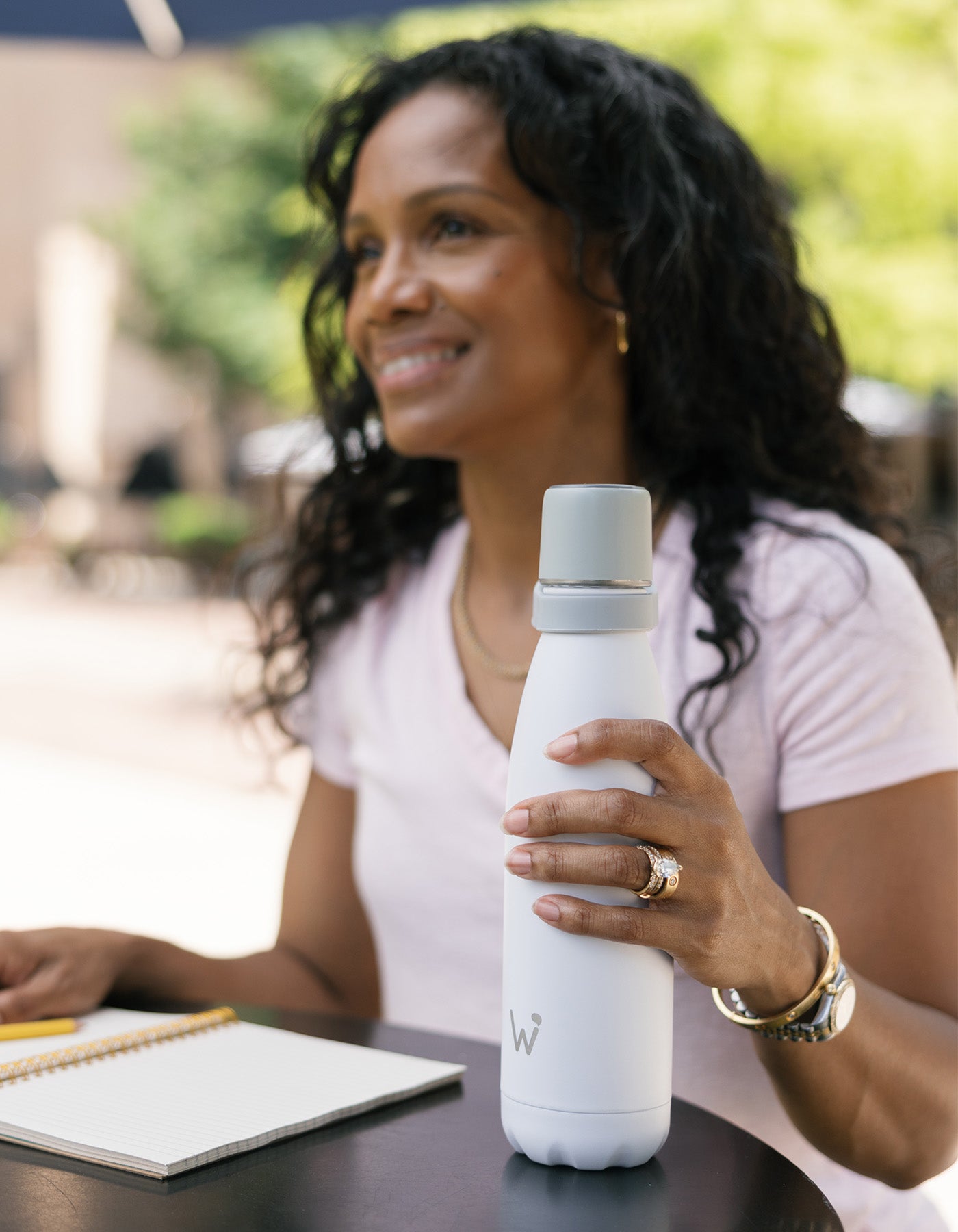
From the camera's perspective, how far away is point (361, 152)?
1.83 meters

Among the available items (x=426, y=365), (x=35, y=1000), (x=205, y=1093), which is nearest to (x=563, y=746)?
(x=205, y=1093)

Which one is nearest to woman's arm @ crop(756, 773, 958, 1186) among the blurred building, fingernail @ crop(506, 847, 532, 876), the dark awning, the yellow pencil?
fingernail @ crop(506, 847, 532, 876)

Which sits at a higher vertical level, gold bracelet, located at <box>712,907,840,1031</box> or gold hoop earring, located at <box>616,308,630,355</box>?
gold hoop earring, located at <box>616,308,630,355</box>

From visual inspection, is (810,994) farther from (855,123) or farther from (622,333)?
(855,123)

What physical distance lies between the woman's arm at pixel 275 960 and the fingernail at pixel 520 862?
642 mm

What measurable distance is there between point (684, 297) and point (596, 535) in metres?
0.90

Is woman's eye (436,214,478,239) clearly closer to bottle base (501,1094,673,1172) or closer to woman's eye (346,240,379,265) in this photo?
woman's eye (346,240,379,265)

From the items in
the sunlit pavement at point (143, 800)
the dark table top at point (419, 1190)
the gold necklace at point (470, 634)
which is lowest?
the sunlit pavement at point (143, 800)

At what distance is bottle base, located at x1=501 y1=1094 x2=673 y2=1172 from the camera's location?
3.08 ft

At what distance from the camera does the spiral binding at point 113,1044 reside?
1.15 metres

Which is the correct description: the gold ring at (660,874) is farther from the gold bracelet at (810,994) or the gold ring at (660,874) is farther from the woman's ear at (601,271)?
the woman's ear at (601,271)

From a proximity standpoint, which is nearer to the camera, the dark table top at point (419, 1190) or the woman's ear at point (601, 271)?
the dark table top at point (419, 1190)

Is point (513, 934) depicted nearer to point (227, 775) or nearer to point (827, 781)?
point (827, 781)

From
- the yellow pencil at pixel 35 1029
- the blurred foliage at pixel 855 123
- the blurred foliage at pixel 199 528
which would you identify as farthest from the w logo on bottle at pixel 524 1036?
the blurred foliage at pixel 199 528
